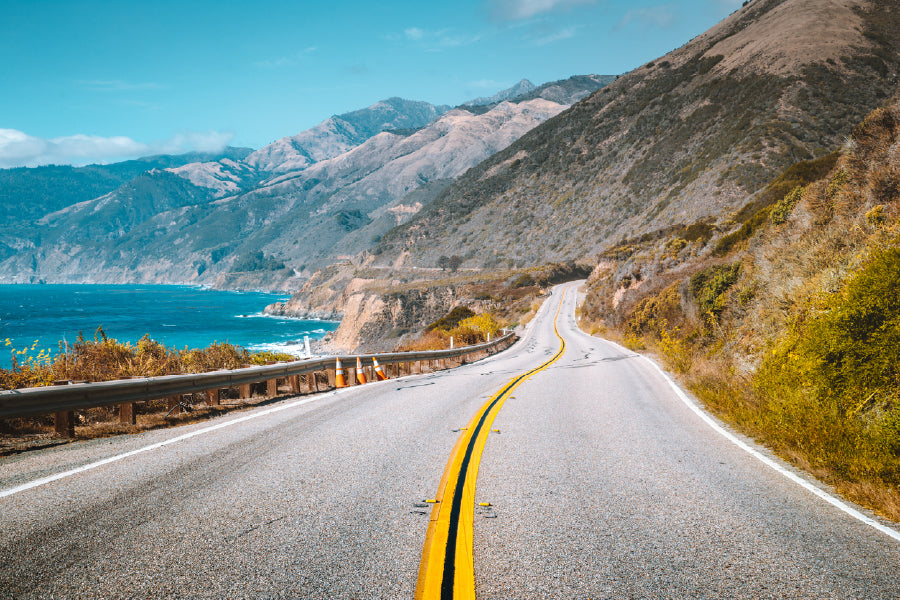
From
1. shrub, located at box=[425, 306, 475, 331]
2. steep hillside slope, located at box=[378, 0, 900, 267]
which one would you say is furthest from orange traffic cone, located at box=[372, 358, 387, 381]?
steep hillside slope, located at box=[378, 0, 900, 267]

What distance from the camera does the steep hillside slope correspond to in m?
68.1

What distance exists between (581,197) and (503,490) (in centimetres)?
10850

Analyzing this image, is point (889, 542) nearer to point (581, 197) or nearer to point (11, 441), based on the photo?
point (11, 441)

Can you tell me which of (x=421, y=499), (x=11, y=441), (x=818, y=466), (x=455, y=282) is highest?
(x=455, y=282)

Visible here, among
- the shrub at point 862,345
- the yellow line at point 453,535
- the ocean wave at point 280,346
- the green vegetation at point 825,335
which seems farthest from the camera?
the ocean wave at point 280,346

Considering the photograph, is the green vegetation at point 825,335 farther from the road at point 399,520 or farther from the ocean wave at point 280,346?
the ocean wave at point 280,346

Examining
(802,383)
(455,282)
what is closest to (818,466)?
(802,383)

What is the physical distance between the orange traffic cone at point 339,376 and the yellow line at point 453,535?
701 centimetres

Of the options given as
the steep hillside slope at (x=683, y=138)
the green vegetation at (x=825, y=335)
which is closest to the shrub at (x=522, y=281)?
the steep hillside slope at (x=683, y=138)

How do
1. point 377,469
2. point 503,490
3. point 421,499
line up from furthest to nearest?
point 377,469 → point 503,490 → point 421,499

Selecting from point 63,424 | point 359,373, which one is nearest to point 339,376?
point 359,373

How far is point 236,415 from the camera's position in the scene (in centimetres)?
831

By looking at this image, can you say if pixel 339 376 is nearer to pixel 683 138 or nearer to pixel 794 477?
pixel 794 477

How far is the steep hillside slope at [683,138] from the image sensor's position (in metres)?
68.1
